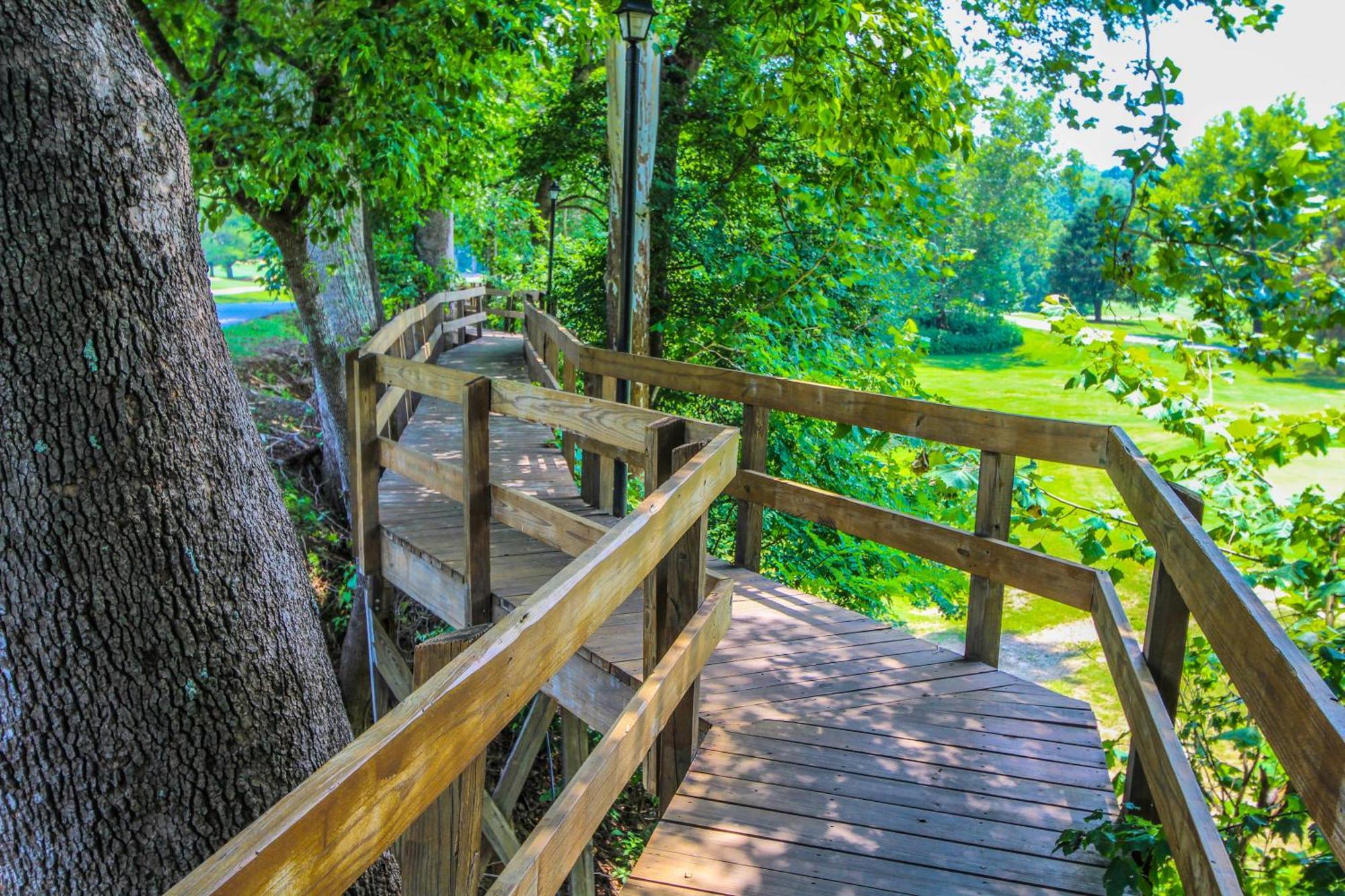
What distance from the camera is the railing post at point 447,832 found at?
5.79ft

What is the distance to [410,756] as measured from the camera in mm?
1191

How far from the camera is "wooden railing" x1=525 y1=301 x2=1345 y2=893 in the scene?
1.54m

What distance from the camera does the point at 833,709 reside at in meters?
3.69

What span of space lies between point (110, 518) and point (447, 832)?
1414 mm

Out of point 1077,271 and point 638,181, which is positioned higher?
point 638,181

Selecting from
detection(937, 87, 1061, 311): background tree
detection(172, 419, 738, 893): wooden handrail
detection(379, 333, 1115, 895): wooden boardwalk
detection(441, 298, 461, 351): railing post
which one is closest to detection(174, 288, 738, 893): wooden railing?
detection(172, 419, 738, 893): wooden handrail

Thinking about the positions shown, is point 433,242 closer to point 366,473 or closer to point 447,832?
point 366,473

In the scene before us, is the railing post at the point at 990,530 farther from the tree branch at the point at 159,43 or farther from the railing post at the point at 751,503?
the tree branch at the point at 159,43

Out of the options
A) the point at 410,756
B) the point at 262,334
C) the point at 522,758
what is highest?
the point at 410,756

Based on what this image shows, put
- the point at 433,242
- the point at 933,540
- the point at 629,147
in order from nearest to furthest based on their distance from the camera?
1. the point at 933,540
2. the point at 629,147
3. the point at 433,242

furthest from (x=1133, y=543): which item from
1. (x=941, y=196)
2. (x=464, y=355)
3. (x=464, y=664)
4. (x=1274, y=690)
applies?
(x=464, y=355)

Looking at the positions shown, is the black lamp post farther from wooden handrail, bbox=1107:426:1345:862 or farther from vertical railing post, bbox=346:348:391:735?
wooden handrail, bbox=1107:426:1345:862

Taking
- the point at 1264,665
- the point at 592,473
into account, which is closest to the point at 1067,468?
the point at 592,473

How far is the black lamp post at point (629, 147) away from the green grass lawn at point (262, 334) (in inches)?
489
